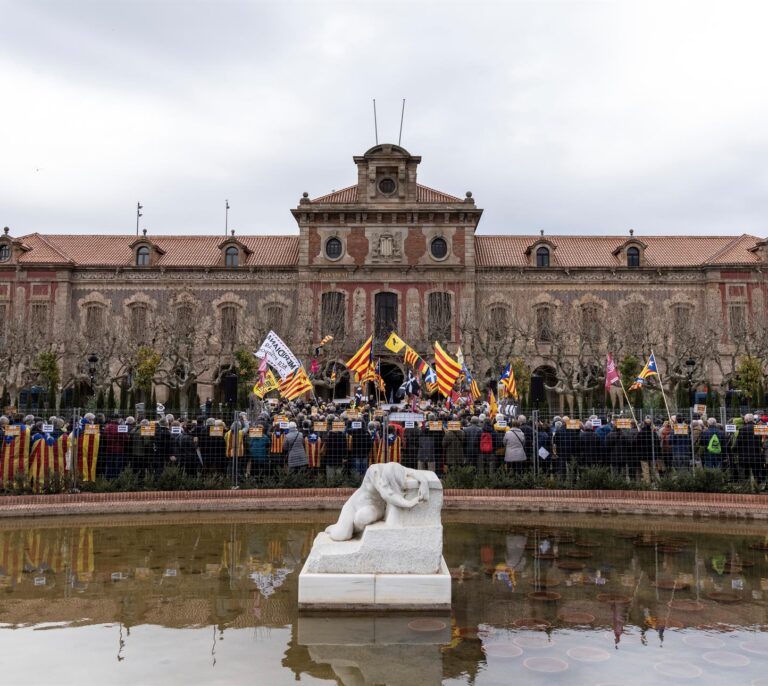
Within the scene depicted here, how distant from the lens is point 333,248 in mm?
38625

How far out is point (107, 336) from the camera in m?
33.8

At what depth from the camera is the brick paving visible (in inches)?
448

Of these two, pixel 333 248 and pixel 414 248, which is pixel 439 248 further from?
pixel 333 248

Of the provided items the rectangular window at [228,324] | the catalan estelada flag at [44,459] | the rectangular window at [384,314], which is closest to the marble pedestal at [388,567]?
the catalan estelada flag at [44,459]

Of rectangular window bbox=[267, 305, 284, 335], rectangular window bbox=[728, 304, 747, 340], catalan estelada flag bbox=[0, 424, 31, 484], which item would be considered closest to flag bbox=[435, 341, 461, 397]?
catalan estelada flag bbox=[0, 424, 31, 484]

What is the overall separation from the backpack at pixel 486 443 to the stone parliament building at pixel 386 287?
22635 mm

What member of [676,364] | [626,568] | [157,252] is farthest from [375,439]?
[157,252]

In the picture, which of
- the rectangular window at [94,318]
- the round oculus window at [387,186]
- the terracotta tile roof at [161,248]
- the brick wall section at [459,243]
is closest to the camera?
the rectangular window at [94,318]

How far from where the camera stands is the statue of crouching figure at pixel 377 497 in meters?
6.49

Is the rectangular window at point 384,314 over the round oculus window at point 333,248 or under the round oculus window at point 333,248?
under

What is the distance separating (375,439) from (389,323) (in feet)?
80.7

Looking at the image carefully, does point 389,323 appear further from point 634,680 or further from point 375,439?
point 634,680

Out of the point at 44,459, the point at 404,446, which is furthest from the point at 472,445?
the point at 44,459

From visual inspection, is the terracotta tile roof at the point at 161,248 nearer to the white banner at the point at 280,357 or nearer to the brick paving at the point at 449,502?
the white banner at the point at 280,357
